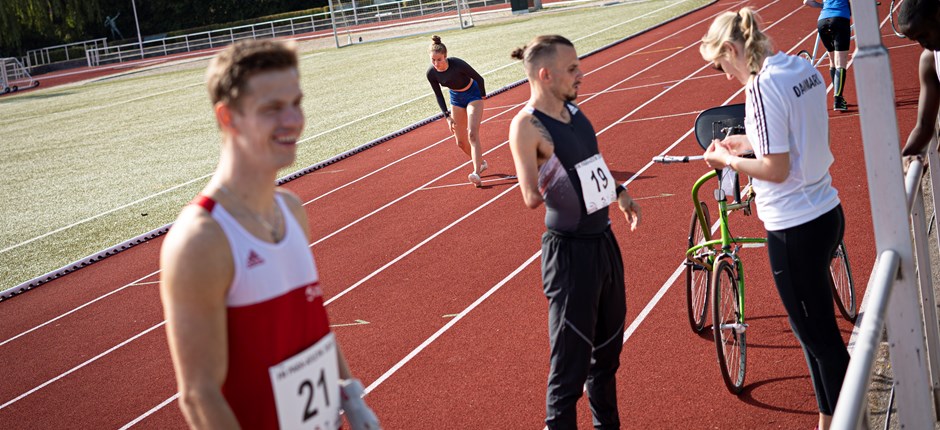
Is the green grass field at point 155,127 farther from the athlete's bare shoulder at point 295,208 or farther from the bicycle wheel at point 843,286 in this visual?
the athlete's bare shoulder at point 295,208

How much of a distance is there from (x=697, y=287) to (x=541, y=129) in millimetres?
2303

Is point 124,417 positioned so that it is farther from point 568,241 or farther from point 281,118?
point 281,118

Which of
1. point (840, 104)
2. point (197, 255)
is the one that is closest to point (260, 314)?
point (197, 255)

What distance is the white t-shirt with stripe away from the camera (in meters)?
3.89

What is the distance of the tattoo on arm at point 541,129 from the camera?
432 centimetres

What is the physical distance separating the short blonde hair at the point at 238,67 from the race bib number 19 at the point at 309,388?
0.65m

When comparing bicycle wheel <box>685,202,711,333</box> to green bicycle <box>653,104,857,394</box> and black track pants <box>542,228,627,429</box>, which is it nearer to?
green bicycle <box>653,104,857,394</box>

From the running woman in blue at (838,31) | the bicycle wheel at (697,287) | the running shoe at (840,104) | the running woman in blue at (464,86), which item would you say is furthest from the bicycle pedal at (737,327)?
the running shoe at (840,104)

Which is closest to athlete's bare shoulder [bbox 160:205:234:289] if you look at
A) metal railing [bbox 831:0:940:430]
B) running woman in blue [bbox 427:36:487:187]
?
metal railing [bbox 831:0:940:430]

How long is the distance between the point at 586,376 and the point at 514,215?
5.88 m

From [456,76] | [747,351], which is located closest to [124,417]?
[747,351]

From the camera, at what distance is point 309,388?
245cm

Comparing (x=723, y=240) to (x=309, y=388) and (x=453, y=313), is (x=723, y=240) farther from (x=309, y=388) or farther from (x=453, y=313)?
(x=309, y=388)

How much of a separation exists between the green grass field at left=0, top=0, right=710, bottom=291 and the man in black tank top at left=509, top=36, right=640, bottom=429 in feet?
27.7
